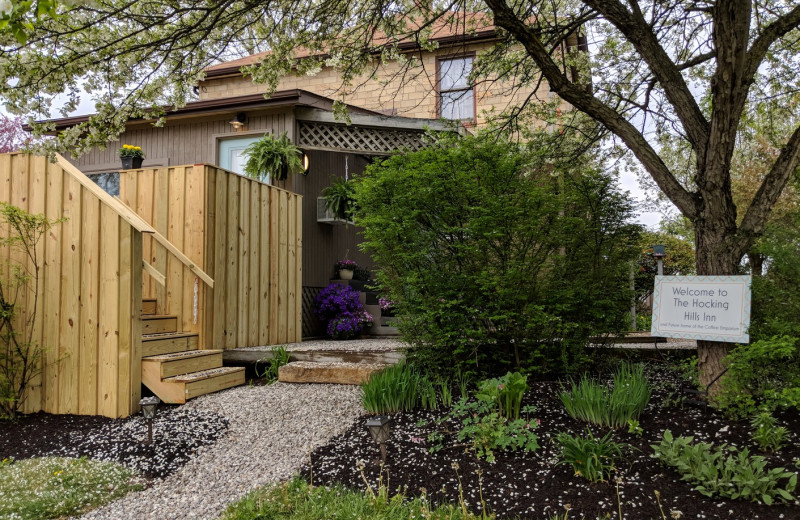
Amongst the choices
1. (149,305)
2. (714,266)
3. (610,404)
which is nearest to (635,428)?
(610,404)

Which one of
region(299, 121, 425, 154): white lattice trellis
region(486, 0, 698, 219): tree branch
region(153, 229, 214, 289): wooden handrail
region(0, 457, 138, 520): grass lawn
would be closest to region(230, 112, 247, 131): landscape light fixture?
region(299, 121, 425, 154): white lattice trellis

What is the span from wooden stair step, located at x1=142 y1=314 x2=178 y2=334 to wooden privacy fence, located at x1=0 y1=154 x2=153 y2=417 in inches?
24.4

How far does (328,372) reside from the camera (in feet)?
18.7

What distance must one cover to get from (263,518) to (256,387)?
2753 millimetres

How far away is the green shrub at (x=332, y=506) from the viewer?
2.91m

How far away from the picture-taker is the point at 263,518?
301cm

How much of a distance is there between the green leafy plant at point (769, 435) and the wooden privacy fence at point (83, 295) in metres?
4.84

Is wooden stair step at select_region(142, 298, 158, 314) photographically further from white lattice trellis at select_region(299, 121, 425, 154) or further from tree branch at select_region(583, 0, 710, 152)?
tree branch at select_region(583, 0, 710, 152)

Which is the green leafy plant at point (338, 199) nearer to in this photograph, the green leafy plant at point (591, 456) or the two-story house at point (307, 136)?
the two-story house at point (307, 136)

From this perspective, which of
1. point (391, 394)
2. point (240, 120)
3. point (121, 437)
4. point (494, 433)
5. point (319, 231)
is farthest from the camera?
point (319, 231)

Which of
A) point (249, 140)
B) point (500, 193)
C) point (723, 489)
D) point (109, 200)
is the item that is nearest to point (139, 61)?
point (109, 200)

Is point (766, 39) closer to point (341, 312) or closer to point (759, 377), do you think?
point (759, 377)

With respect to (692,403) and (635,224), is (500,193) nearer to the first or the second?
(635,224)

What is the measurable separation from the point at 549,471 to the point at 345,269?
7.09m
